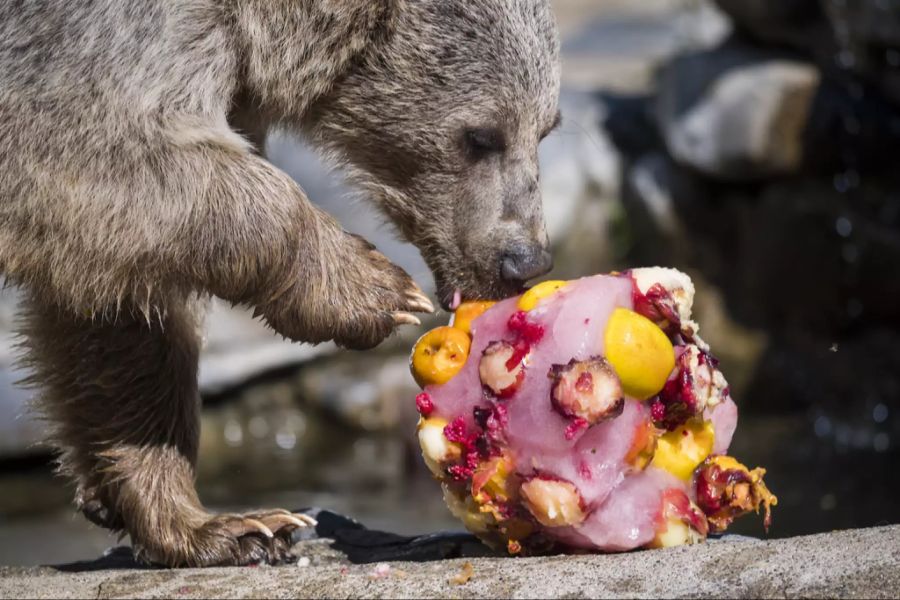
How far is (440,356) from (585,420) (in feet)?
1.43

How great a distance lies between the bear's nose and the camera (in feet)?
13.0

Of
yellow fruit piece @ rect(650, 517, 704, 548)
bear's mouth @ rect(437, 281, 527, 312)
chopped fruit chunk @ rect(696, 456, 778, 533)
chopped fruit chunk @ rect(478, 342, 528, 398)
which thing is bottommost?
yellow fruit piece @ rect(650, 517, 704, 548)

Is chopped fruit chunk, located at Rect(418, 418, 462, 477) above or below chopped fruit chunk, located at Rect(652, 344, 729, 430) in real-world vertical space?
below

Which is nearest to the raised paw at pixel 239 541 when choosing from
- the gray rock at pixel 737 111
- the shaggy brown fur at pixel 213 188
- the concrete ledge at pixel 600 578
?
the shaggy brown fur at pixel 213 188

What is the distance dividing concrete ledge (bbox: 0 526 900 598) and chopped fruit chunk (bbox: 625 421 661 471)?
21 cm

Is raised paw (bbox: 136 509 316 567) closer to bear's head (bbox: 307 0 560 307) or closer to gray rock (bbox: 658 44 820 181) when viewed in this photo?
bear's head (bbox: 307 0 560 307)

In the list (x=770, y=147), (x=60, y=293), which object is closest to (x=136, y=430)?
(x=60, y=293)

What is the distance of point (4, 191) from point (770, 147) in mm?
5823

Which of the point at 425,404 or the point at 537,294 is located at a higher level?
the point at 537,294

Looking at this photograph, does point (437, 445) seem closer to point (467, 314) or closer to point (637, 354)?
point (467, 314)

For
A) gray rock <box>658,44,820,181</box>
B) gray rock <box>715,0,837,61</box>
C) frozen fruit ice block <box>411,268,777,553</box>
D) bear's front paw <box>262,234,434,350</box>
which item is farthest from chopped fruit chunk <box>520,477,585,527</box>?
gray rock <box>715,0,837,61</box>

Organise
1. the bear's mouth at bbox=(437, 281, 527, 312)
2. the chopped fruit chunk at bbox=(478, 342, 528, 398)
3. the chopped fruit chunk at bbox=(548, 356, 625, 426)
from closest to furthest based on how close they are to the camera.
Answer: the chopped fruit chunk at bbox=(548, 356, 625, 426) < the chopped fruit chunk at bbox=(478, 342, 528, 398) < the bear's mouth at bbox=(437, 281, 527, 312)

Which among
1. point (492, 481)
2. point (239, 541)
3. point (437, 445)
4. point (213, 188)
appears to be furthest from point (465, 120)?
point (239, 541)

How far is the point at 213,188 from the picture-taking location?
353 cm
